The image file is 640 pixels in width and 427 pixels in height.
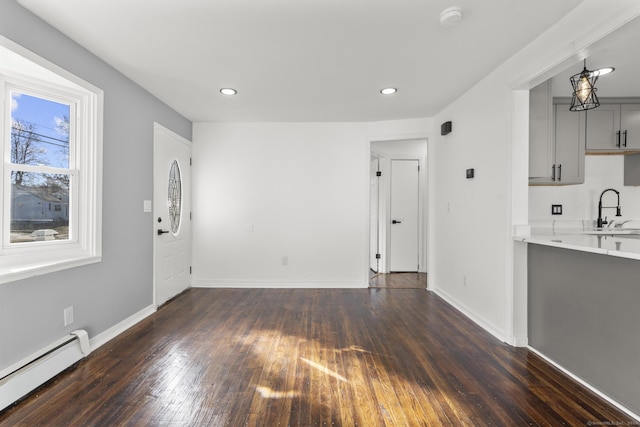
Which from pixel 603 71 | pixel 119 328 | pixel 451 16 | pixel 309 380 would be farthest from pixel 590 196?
pixel 119 328

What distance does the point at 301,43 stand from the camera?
229cm

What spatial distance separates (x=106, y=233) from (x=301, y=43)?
2.30 meters

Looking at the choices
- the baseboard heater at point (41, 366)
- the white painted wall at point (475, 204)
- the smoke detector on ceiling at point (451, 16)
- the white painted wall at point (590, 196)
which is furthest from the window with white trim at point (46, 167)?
the white painted wall at point (590, 196)

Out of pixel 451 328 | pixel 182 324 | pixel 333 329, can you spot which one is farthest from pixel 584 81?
pixel 182 324

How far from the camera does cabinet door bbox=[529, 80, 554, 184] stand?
2.67 m

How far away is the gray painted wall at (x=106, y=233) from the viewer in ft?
6.16

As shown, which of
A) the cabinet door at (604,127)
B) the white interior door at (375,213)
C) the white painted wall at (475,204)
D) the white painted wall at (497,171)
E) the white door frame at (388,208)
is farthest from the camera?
the white interior door at (375,213)

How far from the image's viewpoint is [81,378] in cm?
201

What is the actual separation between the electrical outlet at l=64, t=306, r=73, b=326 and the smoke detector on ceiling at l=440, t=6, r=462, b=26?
11.0 ft

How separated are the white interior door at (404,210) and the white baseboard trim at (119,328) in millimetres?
3921

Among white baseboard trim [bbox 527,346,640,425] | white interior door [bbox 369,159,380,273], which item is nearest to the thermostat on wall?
white interior door [bbox 369,159,380,273]

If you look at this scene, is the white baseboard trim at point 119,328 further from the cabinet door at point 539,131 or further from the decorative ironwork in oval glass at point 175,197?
the cabinet door at point 539,131

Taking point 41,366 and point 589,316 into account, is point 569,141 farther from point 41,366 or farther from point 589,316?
point 41,366

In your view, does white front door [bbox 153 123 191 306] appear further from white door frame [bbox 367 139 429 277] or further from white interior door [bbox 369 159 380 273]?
white door frame [bbox 367 139 429 277]
